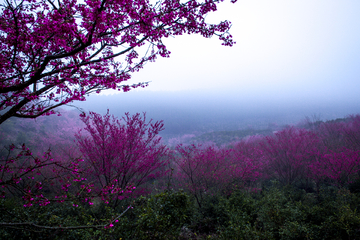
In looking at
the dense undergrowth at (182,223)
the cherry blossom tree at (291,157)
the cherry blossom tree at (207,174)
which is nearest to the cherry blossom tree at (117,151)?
the dense undergrowth at (182,223)

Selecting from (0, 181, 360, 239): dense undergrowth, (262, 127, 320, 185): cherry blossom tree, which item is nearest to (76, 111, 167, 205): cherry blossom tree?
(0, 181, 360, 239): dense undergrowth

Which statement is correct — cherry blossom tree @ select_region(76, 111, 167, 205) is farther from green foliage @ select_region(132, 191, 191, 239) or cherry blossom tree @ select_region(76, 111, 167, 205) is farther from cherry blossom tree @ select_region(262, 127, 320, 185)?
cherry blossom tree @ select_region(262, 127, 320, 185)

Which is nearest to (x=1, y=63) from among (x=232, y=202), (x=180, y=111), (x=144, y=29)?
(x=144, y=29)

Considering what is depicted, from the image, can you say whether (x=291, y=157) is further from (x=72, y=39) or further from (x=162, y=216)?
(x=72, y=39)

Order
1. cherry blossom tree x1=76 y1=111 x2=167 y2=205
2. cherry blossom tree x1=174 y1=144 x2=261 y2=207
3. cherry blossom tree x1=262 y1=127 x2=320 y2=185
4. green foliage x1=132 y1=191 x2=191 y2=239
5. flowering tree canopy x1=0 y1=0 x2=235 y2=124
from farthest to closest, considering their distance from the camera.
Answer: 1. cherry blossom tree x1=262 y1=127 x2=320 y2=185
2. cherry blossom tree x1=174 y1=144 x2=261 y2=207
3. cherry blossom tree x1=76 y1=111 x2=167 y2=205
4. green foliage x1=132 y1=191 x2=191 y2=239
5. flowering tree canopy x1=0 y1=0 x2=235 y2=124

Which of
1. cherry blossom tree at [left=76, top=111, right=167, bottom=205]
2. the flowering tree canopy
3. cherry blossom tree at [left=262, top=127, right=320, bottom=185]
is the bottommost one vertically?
cherry blossom tree at [left=262, top=127, right=320, bottom=185]

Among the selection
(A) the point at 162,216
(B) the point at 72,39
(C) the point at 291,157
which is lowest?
(C) the point at 291,157

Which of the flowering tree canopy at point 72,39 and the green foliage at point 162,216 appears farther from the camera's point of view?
the green foliage at point 162,216

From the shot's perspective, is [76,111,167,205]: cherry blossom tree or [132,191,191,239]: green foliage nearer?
[132,191,191,239]: green foliage

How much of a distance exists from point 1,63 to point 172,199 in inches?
175

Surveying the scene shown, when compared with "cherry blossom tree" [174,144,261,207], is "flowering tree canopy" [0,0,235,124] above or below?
above

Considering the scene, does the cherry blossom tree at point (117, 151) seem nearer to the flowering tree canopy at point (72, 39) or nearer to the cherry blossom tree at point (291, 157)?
the flowering tree canopy at point (72, 39)

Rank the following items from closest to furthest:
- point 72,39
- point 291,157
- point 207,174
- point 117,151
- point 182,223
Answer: point 72,39, point 182,223, point 117,151, point 207,174, point 291,157

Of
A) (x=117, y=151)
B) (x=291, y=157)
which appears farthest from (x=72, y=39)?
(x=291, y=157)
